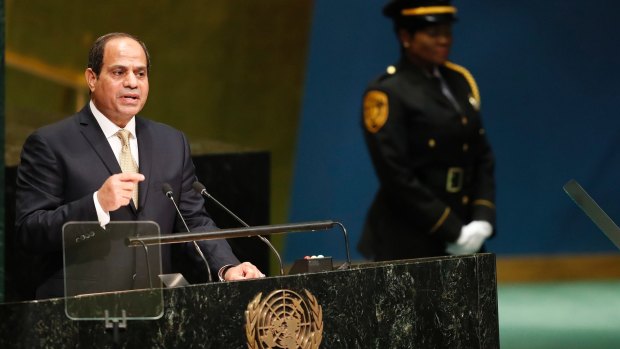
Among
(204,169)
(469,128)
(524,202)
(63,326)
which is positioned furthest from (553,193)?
(63,326)

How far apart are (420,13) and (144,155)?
229 cm

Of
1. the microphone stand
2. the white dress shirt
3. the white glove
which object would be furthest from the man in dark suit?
the white glove

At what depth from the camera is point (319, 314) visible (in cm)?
337

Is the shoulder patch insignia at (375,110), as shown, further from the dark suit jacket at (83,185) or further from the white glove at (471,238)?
the dark suit jacket at (83,185)

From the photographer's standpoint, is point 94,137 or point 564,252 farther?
point 564,252

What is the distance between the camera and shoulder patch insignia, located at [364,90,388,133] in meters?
5.63

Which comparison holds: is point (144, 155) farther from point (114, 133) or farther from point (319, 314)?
point (319, 314)

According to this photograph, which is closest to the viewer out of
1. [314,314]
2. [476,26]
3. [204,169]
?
[314,314]

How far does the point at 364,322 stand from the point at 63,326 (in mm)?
790

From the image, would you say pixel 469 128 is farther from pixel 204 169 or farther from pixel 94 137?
pixel 94 137

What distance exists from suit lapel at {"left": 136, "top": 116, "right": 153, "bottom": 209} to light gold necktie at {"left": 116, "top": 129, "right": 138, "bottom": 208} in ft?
0.07

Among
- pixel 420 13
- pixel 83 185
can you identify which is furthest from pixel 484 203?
pixel 83 185

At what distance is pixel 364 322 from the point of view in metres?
3.46

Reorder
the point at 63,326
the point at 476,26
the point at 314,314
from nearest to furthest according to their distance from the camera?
the point at 63,326
the point at 314,314
the point at 476,26
